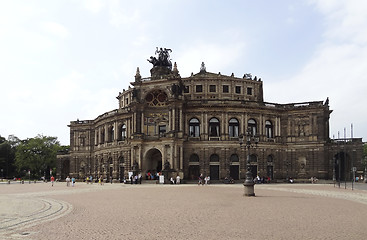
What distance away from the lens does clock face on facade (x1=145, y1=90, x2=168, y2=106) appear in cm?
6488

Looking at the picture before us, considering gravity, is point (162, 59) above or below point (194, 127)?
above

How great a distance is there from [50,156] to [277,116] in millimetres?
66912

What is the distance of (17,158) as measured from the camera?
10106cm

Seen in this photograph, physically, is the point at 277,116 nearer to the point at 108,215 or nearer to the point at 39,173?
the point at 108,215

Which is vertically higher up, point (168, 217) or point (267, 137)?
point (267, 137)

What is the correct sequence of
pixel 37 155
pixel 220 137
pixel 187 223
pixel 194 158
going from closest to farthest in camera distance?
pixel 187 223 < pixel 220 137 < pixel 194 158 < pixel 37 155

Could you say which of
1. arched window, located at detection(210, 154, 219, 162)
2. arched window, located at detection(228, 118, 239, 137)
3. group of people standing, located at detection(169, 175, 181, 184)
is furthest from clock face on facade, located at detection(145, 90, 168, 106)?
group of people standing, located at detection(169, 175, 181, 184)

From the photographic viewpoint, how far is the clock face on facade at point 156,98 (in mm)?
64875

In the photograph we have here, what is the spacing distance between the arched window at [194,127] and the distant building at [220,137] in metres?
0.17

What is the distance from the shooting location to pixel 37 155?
103125 millimetres

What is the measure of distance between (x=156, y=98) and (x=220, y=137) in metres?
13.1

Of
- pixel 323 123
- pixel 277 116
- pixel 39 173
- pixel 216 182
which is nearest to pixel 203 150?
pixel 216 182

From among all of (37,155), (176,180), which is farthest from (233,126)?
(37,155)

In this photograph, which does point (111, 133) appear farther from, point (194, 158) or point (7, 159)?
point (7, 159)
